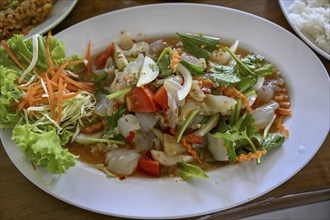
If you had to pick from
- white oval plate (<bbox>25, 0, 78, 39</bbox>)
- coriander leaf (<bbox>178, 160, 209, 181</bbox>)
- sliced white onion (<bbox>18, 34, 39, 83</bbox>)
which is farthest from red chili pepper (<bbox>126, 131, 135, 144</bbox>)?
white oval plate (<bbox>25, 0, 78, 39</bbox>)

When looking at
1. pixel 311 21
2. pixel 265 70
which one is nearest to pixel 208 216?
pixel 265 70

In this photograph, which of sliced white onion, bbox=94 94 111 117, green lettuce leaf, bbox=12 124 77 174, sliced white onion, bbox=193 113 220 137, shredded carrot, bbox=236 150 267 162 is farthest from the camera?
sliced white onion, bbox=94 94 111 117

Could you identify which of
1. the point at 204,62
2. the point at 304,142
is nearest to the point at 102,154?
the point at 204,62

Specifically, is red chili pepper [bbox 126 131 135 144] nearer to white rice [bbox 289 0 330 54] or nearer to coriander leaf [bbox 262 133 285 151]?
coriander leaf [bbox 262 133 285 151]

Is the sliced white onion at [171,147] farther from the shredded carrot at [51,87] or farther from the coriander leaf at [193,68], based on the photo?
the shredded carrot at [51,87]

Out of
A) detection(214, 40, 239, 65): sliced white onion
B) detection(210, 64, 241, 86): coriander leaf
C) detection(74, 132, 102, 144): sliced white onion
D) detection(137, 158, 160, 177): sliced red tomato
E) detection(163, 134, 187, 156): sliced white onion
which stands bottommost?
detection(137, 158, 160, 177): sliced red tomato

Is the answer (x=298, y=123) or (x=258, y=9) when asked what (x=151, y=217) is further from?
(x=258, y=9)

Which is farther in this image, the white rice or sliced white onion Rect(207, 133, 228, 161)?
the white rice

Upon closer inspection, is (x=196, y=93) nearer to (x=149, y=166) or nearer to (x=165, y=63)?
(x=165, y=63)
